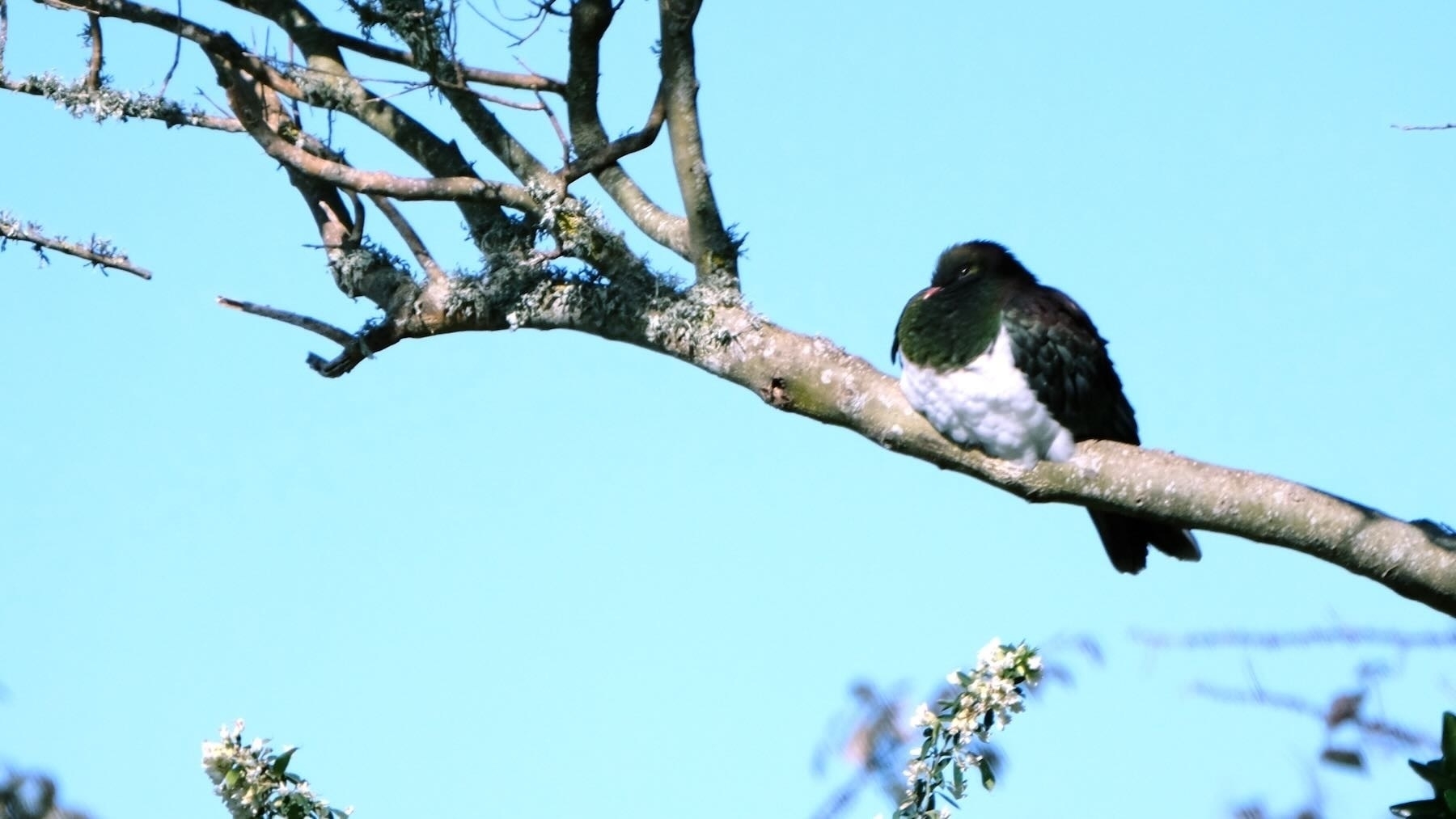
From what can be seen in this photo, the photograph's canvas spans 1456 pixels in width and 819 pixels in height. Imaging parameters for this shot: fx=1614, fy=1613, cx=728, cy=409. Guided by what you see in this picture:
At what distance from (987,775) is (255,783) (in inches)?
37.9

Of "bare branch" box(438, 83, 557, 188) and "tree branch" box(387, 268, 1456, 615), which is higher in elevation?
"bare branch" box(438, 83, 557, 188)

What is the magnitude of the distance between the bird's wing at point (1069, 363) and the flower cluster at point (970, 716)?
1.13 meters

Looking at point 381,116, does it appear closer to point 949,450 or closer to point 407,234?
point 407,234

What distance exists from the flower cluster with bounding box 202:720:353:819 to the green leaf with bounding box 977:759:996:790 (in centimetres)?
84

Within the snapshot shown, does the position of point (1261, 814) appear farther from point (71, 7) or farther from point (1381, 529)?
point (71, 7)

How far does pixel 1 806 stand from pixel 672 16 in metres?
2.07

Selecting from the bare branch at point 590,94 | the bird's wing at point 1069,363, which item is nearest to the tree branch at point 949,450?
the bare branch at point 590,94

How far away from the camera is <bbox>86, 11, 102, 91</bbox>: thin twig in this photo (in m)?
3.24

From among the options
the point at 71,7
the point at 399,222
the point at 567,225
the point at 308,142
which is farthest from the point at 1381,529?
the point at 71,7

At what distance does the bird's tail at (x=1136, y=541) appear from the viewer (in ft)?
11.3

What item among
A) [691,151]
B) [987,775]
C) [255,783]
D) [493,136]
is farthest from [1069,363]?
Answer: [255,783]

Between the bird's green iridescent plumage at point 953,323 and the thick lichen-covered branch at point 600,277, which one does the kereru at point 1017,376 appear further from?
the thick lichen-covered branch at point 600,277

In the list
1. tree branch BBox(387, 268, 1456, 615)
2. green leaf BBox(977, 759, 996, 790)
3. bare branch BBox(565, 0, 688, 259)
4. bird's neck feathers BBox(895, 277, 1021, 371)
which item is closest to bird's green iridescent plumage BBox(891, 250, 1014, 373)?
bird's neck feathers BBox(895, 277, 1021, 371)

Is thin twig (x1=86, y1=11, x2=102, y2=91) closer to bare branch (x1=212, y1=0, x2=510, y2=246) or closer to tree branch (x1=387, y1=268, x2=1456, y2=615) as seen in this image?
bare branch (x1=212, y1=0, x2=510, y2=246)
